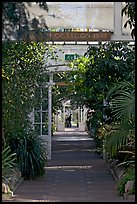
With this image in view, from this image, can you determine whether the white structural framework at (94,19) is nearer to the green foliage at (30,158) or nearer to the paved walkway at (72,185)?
the paved walkway at (72,185)

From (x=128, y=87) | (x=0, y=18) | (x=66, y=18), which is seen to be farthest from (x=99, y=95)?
(x=0, y=18)

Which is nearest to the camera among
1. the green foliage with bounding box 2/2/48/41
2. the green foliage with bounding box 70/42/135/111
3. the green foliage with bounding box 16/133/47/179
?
the green foliage with bounding box 2/2/48/41

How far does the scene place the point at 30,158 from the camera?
14055mm

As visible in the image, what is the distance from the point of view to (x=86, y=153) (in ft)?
79.8

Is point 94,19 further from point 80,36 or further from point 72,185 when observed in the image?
point 72,185

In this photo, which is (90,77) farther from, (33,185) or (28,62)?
(33,185)

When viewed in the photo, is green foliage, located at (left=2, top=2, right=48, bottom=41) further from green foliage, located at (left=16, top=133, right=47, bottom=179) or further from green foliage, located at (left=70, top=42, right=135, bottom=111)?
green foliage, located at (left=70, top=42, right=135, bottom=111)

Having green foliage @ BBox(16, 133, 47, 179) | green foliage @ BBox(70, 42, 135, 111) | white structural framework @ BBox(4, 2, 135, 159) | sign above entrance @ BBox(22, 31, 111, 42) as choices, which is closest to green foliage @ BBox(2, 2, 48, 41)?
white structural framework @ BBox(4, 2, 135, 159)

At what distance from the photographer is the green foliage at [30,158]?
14070mm

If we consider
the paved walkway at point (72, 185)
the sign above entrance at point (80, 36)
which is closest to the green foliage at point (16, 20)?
the paved walkway at point (72, 185)

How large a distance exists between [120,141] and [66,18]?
2.57 metres

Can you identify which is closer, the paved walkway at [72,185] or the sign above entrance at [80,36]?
the paved walkway at [72,185]

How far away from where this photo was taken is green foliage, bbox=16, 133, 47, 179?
1407cm

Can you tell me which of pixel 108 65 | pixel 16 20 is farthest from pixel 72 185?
pixel 16 20
